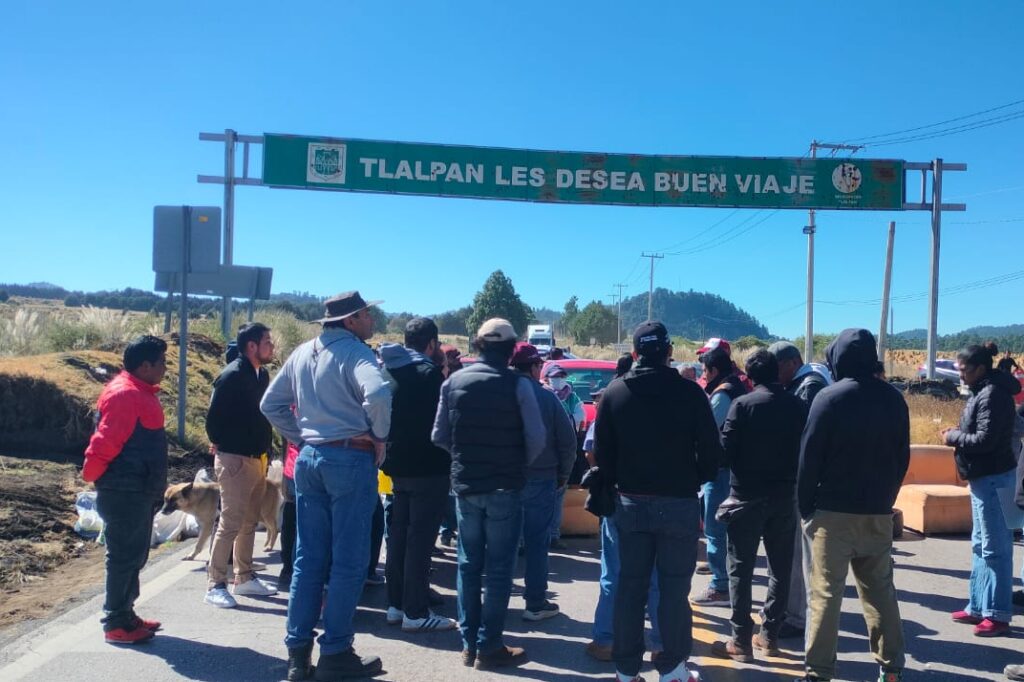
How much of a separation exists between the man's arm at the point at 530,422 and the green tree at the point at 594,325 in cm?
7877

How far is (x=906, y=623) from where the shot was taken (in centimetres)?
577

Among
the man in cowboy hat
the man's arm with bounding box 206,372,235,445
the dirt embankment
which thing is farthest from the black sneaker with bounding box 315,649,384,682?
the dirt embankment

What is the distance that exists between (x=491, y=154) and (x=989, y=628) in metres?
13.0

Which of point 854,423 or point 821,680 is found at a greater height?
point 854,423

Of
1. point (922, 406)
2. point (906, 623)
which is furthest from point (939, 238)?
point (906, 623)

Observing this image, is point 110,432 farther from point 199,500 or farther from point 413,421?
point 413,421

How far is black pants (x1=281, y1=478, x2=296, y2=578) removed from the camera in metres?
6.24

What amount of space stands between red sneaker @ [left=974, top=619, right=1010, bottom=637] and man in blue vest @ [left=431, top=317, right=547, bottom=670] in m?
3.18

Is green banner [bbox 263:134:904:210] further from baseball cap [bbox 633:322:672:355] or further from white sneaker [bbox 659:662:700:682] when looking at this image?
white sneaker [bbox 659:662:700:682]

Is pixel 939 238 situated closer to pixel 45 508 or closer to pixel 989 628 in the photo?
pixel 989 628

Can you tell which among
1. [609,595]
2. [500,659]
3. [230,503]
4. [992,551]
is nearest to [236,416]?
[230,503]

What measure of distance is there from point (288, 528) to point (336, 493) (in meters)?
1.97

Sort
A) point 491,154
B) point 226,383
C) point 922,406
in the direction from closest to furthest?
point 226,383 < point 491,154 < point 922,406

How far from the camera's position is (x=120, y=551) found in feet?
16.5
